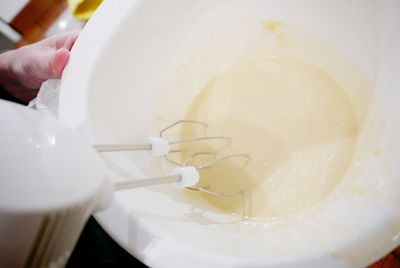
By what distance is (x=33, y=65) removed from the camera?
633mm

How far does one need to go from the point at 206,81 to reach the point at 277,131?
19cm

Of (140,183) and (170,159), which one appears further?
(170,159)

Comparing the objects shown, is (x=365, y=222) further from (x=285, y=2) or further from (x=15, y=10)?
(x=15, y=10)

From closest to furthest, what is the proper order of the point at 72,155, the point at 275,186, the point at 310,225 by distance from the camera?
the point at 72,155 < the point at 310,225 < the point at 275,186

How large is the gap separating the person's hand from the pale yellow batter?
286 mm

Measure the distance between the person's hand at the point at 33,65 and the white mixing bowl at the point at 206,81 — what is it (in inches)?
2.0

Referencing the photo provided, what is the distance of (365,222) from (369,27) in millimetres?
330

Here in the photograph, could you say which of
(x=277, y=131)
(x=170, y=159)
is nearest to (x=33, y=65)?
(x=170, y=159)

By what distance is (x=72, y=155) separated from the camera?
32cm

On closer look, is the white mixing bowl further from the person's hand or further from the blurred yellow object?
the blurred yellow object

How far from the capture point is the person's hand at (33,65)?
0.58 m

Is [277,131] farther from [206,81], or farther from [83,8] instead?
[83,8]

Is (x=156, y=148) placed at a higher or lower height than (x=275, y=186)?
higher

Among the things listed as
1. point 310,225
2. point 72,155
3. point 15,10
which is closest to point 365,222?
point 310,225
